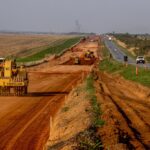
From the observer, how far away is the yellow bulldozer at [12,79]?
37.4 meters

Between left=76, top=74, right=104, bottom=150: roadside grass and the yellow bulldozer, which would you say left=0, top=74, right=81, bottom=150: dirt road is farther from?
left=76, top=74, right=104, bottom=150: roadside grass

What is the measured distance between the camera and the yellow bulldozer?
37.4 metres

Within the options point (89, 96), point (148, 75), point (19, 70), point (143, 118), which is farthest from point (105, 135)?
point (148, 75)

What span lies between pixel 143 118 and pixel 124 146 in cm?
861

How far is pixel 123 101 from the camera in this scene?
30.3 meters

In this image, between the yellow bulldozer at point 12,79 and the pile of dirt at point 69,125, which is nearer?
the pile of dirt at point 69,125

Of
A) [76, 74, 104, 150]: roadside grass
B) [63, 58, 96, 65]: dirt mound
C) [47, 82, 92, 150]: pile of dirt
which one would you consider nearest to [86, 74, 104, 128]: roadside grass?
[76, 74, 104, 150]: roadside grass

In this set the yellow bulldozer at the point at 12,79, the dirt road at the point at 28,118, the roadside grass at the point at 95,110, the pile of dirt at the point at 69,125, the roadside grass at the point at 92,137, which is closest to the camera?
the roadside grass at the point at 92,137

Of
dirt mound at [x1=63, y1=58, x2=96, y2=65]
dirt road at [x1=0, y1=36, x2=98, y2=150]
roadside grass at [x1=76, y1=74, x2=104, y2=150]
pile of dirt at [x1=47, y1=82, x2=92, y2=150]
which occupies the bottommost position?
dirt mound at [x1=63, y1=58, x2=96, y2=65]

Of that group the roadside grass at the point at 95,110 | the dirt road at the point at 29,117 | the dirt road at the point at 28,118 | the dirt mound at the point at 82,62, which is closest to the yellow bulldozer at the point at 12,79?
the dirt road at the point at 29,117

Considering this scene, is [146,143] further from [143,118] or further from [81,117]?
[143,118]

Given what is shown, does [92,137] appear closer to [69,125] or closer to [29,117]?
[69,125]

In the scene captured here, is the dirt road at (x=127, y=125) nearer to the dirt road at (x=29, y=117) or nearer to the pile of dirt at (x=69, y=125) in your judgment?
the pile of dirt at (x=69, y=125)

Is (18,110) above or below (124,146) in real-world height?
below
